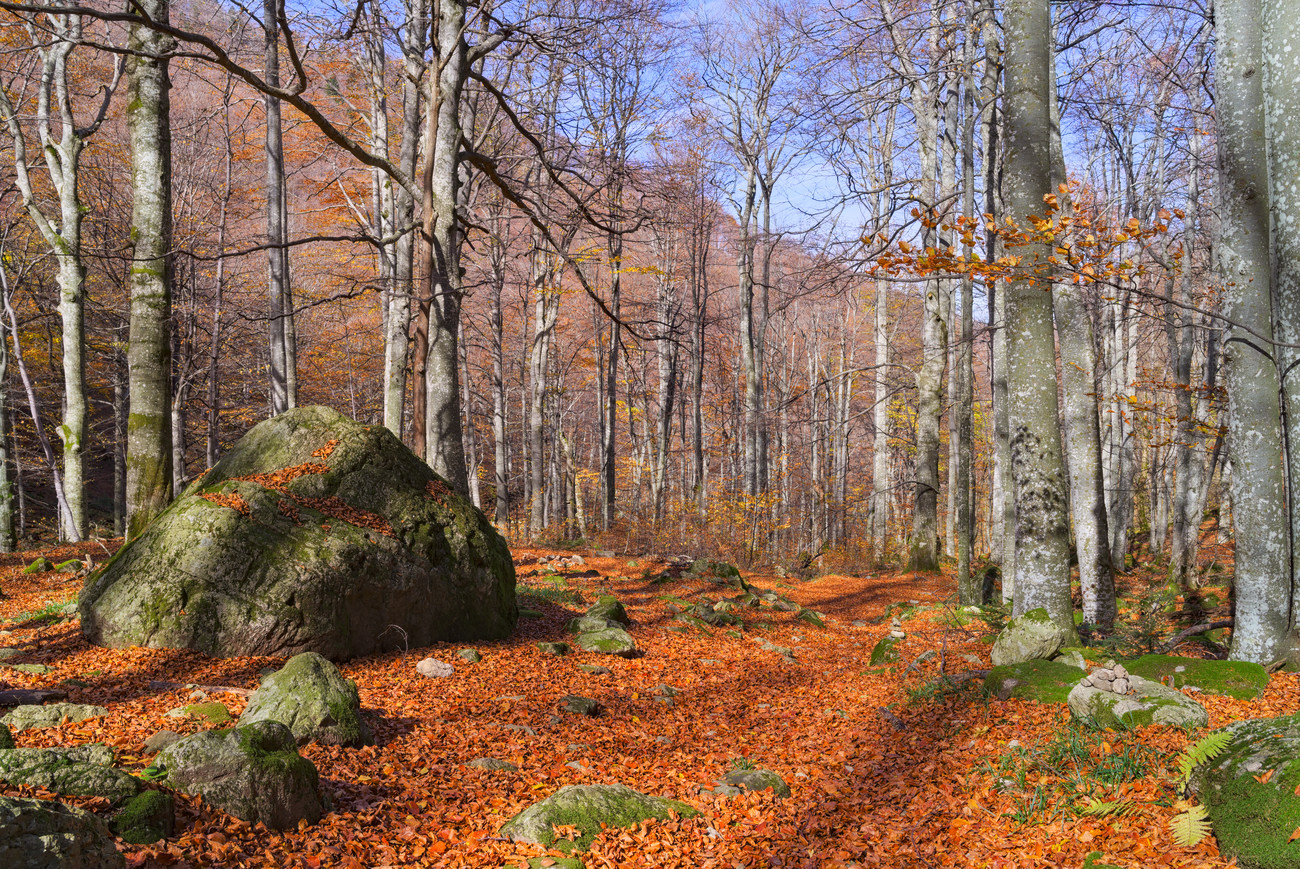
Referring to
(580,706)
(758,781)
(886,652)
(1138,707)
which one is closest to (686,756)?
(758,781)

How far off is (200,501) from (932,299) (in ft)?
40.1

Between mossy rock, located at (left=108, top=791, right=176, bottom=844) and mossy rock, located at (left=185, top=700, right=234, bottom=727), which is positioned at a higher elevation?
mossy rock, located at (left=108, top=791, right=176, bottom=844)

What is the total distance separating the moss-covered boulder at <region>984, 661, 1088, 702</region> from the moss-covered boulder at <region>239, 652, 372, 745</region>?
4.59 m

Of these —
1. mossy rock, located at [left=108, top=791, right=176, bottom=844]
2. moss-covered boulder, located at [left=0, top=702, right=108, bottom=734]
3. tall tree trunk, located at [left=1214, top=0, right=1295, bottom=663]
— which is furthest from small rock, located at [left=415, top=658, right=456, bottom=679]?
tall tree trunk, located at [left=1214, top=0, right=1295, bottom=663]

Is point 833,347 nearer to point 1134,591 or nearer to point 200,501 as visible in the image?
point 1134,591

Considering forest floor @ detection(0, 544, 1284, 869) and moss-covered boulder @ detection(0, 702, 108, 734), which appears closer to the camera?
forest floor @ detection(0, 544, 1284, 869)

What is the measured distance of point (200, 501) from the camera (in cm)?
598

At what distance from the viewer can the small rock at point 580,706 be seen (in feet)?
18.7

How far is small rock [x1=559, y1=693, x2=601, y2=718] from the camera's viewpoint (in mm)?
5699

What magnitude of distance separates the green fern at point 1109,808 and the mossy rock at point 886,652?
4.31 m

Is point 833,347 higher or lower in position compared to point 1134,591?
higher

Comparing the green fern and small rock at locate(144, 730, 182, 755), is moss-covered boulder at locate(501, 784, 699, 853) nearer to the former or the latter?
small rock at locate(144, 730, 182, 755)

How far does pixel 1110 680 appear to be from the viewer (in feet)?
15.8

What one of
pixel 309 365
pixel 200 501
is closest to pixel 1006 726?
pixel 200 501
